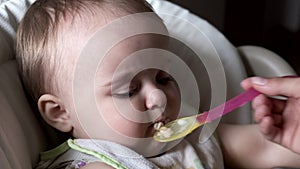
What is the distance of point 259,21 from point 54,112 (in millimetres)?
1444

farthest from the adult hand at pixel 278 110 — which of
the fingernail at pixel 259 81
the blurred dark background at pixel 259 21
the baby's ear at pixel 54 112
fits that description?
the blurred dark background at pixel 259 21

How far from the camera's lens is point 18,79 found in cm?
79

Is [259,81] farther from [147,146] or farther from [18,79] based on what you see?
[18,79]

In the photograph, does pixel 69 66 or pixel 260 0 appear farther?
pixel 260 0

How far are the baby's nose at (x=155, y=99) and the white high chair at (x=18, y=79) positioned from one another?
17 cm

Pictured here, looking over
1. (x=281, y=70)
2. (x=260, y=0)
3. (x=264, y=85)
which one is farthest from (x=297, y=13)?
(x=264, y=85)

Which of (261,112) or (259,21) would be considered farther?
(259,21)

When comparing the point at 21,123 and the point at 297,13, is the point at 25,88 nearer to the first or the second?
the point at 21,123

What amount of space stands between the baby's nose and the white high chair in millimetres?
173

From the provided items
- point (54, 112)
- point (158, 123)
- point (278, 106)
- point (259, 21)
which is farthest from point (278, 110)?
point (259, 21)

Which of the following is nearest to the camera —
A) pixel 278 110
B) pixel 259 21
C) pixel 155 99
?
pixel 155 99

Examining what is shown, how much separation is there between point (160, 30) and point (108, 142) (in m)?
0.17

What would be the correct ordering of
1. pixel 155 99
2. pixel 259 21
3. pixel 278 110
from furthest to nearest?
pixel 259 21
pixel 278 110
pixel 155 99

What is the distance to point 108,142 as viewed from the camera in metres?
0.74
